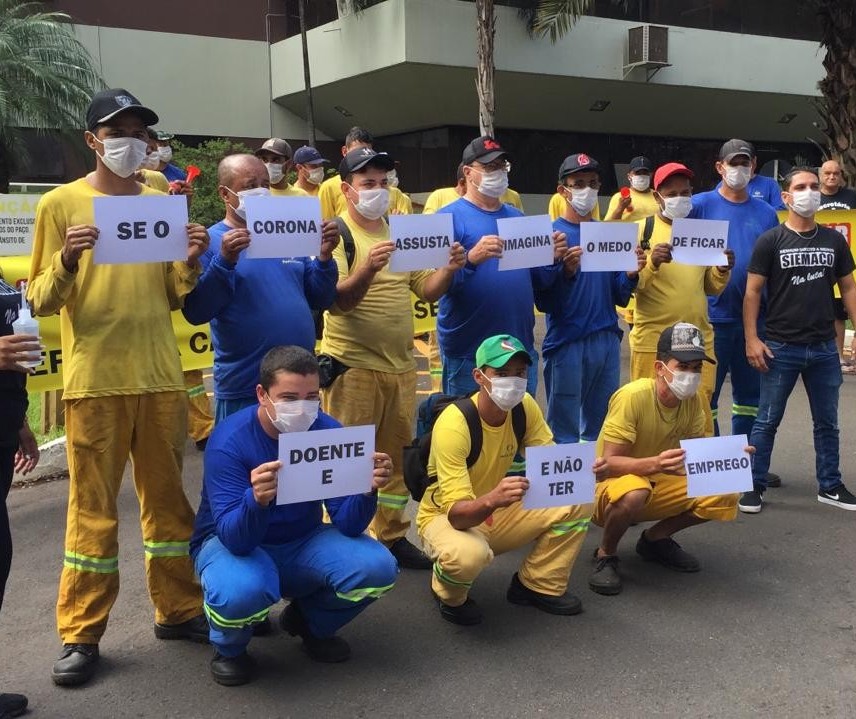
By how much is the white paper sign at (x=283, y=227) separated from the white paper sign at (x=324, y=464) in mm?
836

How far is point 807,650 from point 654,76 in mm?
18152

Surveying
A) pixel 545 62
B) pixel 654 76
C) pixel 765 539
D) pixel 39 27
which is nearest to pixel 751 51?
pixel 654 76

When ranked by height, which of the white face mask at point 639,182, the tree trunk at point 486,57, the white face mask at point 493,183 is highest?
the tree trunk at point 486,57

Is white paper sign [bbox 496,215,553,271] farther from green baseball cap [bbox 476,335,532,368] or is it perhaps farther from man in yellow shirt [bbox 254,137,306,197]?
man in yellow shirt [bbox 254,137,306,197]

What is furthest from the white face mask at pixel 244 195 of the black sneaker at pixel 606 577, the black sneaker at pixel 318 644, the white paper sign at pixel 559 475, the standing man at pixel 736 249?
the standing man at pixel 736 249

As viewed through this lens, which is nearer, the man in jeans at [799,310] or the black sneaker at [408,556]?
the black sneaker at [408,556]

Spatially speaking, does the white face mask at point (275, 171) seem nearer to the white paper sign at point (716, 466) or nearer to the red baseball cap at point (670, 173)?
the red baseball cap at point (670, 173)

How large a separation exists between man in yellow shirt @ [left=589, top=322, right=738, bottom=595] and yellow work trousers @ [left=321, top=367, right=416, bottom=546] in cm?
101

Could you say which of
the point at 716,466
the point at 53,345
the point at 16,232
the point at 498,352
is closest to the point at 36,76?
the point at 16,232

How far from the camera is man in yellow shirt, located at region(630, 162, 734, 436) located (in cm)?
525

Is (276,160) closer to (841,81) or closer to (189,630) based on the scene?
(189,630)

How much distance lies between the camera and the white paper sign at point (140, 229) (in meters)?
3.19

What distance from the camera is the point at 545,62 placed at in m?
18.6

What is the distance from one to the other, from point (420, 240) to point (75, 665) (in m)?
2.33
